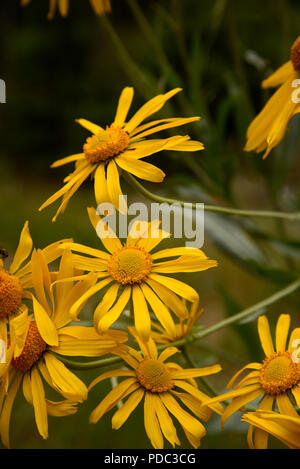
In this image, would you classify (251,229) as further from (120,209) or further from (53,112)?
(53,112)

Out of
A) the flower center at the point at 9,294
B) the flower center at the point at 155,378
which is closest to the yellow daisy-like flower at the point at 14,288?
the flower center at the point at 9,294

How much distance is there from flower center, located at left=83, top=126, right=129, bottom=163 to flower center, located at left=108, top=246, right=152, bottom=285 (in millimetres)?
76

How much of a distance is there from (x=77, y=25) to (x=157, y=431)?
2.60 meters

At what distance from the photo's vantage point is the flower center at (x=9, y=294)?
0.39m

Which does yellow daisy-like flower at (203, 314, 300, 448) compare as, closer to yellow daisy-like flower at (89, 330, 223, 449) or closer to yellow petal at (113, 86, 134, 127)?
yellow daisy-like flower at (89, 330, 223, 449)

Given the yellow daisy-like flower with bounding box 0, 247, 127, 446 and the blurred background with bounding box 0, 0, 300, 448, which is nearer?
the yellow daisy-like flower with bounding box 0, 247, 127, 446

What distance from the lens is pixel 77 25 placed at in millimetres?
2662

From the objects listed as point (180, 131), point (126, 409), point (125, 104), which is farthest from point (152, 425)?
point (180, 131)

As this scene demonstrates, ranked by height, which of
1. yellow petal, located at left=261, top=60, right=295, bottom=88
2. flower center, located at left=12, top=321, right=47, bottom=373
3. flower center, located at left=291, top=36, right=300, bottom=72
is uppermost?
yellow petal, located at left=261, top=60, right=295, bottom=88

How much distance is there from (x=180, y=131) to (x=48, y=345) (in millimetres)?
534

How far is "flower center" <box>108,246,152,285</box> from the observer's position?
37cm

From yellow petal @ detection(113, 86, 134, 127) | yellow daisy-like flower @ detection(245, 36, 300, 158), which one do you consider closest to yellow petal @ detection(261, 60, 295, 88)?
yellow daisy-like flower @ detection(245, 36, 300, 158)

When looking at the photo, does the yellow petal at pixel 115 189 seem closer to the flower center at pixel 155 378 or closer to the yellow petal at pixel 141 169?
the yellow petal at pixel 141 169

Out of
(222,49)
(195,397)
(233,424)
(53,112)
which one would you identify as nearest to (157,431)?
(195,397)
